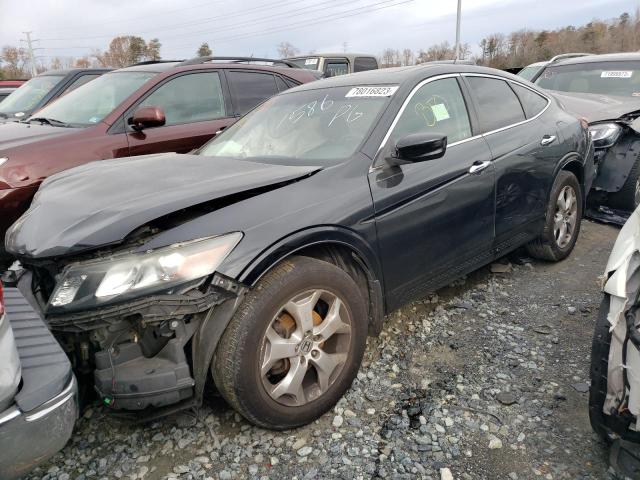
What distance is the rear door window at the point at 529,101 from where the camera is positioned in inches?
151

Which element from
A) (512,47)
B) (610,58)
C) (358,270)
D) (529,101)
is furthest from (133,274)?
(512,47)

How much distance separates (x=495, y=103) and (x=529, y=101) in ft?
1.79

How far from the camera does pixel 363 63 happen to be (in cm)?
1257

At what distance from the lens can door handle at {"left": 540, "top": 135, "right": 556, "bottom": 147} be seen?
3709mm

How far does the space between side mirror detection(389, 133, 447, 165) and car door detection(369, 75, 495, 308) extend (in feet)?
0.42

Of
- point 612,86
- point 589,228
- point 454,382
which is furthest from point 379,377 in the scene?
point 612,86

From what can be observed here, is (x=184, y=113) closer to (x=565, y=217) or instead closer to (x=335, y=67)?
(x=565, y=217)

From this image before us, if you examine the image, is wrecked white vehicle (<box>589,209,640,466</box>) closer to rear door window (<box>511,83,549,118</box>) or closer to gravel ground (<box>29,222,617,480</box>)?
gravel ground (<box>29,222,617,480</box>)

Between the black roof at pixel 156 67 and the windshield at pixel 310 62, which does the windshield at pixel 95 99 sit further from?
the windshield at pixel 310 62

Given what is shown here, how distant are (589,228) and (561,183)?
1.58 meters

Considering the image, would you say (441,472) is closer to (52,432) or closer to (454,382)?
(454,382)

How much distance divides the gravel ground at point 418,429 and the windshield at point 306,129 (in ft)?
4.10

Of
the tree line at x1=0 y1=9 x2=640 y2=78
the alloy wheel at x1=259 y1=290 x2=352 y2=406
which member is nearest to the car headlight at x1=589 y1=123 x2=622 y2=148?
the alloy wheel at x1=259 y1=290 x2=352 y2=406

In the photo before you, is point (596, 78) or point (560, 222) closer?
point (560, 222)
